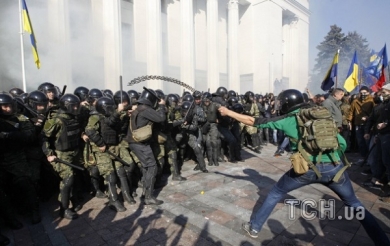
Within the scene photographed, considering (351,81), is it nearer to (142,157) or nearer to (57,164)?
(142,157)

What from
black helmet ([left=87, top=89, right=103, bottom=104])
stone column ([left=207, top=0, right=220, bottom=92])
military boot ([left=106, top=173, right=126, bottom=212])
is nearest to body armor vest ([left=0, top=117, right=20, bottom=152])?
military boot ([left=106, top=173, right=126, bottom=212])

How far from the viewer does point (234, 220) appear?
346 centimetres

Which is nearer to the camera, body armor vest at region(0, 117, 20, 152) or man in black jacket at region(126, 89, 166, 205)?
body armor vest at region(0, 117, 20, 152)

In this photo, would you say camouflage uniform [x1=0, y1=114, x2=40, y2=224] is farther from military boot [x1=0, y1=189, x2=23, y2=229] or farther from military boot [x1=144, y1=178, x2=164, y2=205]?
military boot [x1=144, y1=178, x2=164, y2=205]

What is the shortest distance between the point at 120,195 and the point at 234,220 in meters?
2.21

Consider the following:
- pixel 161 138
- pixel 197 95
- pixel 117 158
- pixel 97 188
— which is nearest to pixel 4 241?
pixel 97 188

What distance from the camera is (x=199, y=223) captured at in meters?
3.39

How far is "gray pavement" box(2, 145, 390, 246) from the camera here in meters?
3.01

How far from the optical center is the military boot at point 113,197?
3814 millimetres

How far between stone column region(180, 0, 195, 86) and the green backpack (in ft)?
62.0

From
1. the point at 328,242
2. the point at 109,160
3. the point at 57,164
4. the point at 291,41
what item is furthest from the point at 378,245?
the point at 291,41

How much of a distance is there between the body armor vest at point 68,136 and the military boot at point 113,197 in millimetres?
763

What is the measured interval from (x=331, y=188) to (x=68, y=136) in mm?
3688

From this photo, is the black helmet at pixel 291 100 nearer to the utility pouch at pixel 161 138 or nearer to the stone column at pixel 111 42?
the utility pouch at pixel 161 138
